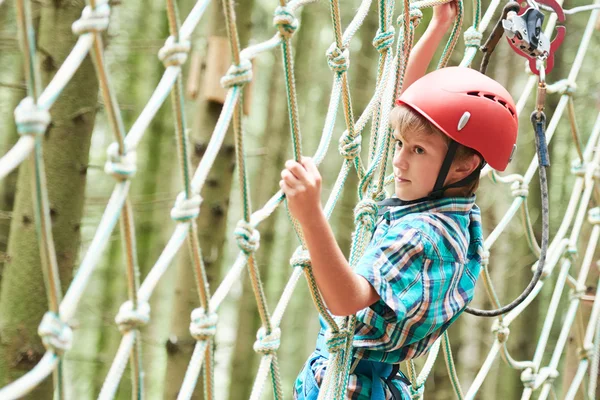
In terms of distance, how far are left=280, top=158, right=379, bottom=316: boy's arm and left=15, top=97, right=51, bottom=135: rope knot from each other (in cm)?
27

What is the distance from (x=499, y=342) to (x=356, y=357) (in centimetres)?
52

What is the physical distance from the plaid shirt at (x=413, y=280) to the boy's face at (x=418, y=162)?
0.06 ft

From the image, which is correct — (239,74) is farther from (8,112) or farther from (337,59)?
(8,112)

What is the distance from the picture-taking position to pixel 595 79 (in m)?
3.01

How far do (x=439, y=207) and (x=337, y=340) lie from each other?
195 mm

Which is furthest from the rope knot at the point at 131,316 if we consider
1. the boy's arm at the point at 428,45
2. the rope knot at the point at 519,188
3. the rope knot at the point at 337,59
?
the rope knot at the point at 519,188

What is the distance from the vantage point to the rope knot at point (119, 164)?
0.60 metres

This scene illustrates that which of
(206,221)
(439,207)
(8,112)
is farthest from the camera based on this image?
(8,112)

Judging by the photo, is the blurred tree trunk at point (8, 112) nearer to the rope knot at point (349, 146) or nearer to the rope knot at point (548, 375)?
the rope knot at point (349, 146)

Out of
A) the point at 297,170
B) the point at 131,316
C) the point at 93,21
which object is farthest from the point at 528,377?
the point at 93,21

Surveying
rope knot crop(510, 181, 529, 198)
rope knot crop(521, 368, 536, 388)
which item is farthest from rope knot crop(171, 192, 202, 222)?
rope knot crop(521, 368, 536, 388)

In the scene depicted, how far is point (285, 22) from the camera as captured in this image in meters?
0.79

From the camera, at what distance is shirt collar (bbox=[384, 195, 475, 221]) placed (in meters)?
0.83

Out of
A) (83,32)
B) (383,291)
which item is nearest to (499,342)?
(383,291)
